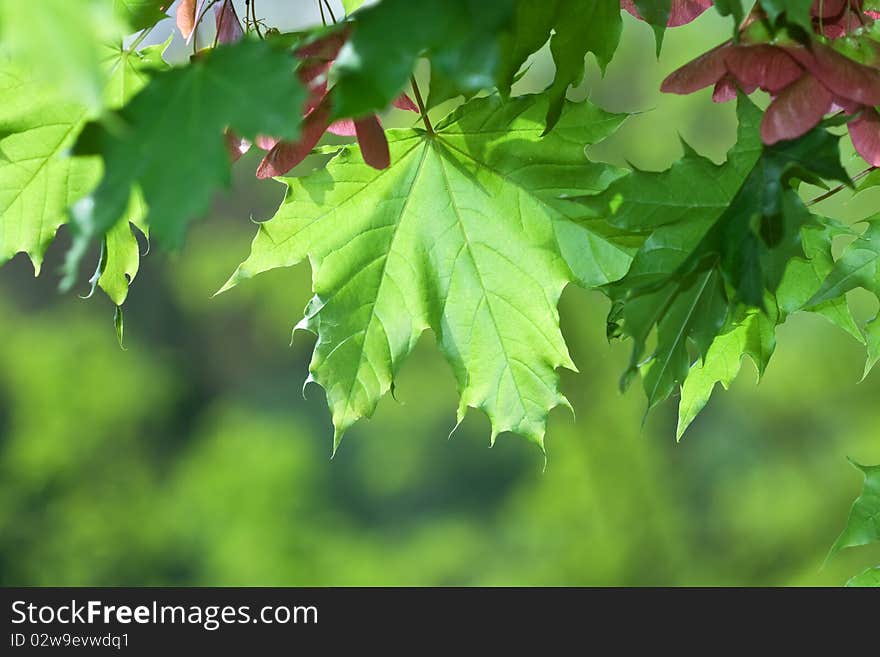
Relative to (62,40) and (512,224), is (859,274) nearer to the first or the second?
(512,224)

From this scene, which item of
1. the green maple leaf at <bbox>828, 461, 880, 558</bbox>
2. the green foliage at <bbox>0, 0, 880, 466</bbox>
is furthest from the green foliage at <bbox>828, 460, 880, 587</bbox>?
the green foliage at <bbox>0, 0, 880, 466</bbox>

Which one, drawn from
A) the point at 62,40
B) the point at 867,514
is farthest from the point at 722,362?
the point at 62,40

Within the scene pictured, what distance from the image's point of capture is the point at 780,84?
0.48m

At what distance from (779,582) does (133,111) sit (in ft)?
18.8

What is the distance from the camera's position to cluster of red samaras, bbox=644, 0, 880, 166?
467 millimetres

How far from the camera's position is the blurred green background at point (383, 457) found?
217 inches

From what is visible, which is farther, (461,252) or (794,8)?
(461,252)

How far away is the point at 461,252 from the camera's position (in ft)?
2.24

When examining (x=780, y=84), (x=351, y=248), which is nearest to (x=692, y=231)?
Answer: (x=780, y=84)

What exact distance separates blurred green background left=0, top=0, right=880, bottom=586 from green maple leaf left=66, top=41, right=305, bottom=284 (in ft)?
16.9

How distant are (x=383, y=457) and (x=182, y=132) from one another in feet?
19.2

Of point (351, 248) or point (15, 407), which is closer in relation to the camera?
point (351, 248)
